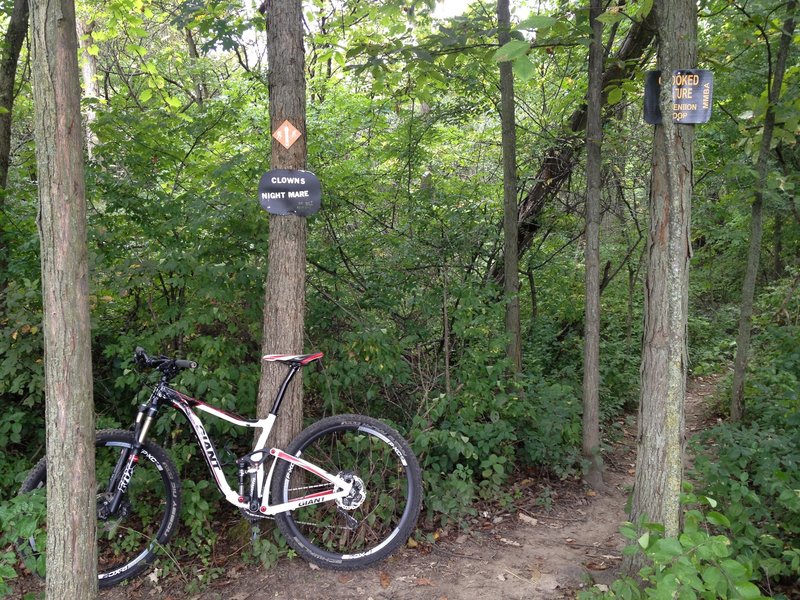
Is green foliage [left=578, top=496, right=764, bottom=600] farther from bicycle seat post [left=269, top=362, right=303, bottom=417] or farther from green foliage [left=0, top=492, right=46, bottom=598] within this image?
green foliage [left=0, top=492, right=46, bottom=598]

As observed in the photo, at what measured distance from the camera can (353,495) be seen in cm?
371

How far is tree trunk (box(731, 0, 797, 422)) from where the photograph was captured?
16.5ft

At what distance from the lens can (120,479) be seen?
11.9 ft

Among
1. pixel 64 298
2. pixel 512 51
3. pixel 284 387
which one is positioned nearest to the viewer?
pixel 64 298

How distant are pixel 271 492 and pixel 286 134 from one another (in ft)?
7.68

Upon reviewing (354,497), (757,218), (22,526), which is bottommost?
(354,497)

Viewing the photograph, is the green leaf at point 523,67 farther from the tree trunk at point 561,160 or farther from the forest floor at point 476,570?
the tree trunk at point 561,160

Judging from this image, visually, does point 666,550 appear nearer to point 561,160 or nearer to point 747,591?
point 747,591

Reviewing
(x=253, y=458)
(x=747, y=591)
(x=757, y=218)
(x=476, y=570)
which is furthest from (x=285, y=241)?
(x=757, y=218)

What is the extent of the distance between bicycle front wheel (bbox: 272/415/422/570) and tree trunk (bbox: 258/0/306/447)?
0.33 metres

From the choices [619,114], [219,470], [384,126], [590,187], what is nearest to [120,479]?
[219,470]

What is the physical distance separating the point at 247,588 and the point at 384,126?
17.4 ft

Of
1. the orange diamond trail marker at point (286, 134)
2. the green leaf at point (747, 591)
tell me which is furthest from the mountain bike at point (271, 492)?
the green leaf at point (747, 591)

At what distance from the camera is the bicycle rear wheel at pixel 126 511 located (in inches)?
137
